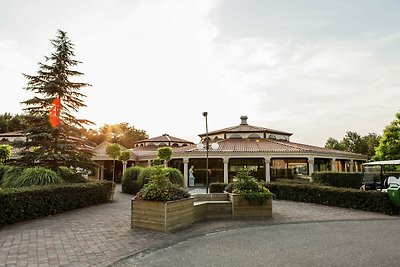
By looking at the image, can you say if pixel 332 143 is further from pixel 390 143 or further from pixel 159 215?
pixel 159 215

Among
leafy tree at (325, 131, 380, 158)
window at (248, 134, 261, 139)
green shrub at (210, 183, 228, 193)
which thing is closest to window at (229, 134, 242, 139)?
window at (248, 134, 261, 139)

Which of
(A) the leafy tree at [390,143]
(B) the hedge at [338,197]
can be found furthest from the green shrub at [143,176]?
(A) the leafy tree at [390,143]

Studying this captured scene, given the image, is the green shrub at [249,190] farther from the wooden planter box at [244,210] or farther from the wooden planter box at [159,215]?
the wooden planter box at [159,215]

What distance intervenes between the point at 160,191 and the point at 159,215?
24.7 inches

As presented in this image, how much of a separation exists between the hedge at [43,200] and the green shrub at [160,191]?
3.42 meters

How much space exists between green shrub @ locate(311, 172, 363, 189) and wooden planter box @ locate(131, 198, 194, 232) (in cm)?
1134

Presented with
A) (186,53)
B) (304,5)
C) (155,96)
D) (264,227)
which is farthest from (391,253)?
(155,96)

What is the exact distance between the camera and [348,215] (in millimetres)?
9805

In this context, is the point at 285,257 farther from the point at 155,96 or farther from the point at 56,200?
the point at 155,96

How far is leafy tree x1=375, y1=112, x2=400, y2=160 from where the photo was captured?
28359 mm

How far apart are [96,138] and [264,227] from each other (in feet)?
173

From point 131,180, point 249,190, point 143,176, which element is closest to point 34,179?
point 143,176

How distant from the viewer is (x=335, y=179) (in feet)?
54.6

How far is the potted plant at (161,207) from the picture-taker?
7141mm
